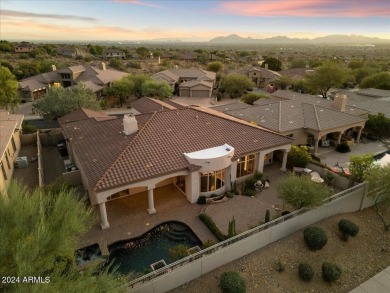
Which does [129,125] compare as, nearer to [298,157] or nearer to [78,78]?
[298,157]

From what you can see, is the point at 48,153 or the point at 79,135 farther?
the point at 48,153

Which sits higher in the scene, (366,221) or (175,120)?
(175,120)

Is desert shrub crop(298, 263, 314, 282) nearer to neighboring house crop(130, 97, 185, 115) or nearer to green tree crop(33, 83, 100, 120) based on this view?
neighboring house crop(130, 97, 185, 115)

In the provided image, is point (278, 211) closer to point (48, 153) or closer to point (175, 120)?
point (175, 120)

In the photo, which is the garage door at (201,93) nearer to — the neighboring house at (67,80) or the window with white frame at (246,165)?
the neighboring house at (67,80)

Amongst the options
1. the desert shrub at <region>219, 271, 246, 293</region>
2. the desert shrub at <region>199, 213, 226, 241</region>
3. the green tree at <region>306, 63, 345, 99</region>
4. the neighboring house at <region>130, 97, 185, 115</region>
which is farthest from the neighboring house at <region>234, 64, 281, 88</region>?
the desert shrub at <region>219, 271, 246, 293</region>

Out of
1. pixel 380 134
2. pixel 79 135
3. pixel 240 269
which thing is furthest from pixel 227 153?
pixel 380 134

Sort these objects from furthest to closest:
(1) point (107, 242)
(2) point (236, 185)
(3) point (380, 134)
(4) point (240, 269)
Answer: (3) point (380, 134)
(2) point (236, 185)
(1) point (107, 242)
(4) point (240, 269)
